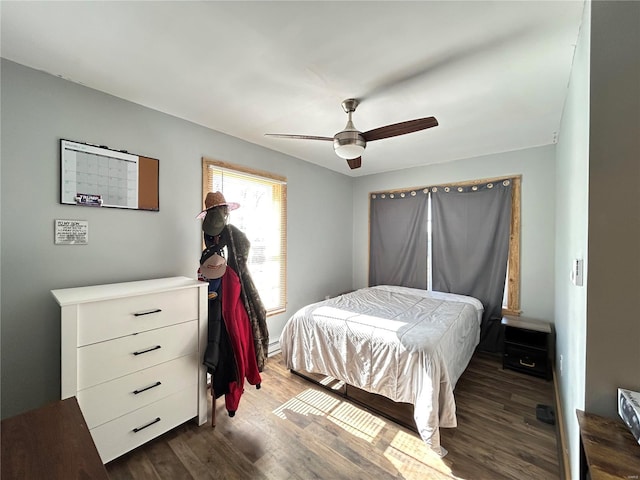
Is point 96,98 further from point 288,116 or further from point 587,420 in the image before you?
point 587,420

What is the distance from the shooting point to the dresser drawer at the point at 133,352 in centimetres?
147

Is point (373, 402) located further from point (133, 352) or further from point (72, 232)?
point (72, 232)

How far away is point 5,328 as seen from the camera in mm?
1569

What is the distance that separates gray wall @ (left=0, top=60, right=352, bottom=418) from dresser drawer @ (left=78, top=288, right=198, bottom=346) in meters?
0.52

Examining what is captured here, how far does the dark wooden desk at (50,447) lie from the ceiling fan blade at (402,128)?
2.05 m

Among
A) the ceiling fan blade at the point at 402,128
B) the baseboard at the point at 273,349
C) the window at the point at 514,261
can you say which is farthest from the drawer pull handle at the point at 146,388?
the window at the point at 514,261

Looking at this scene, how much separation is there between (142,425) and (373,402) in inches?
66.5

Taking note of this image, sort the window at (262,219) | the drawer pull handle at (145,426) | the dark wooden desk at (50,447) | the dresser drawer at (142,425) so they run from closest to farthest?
the dark wooden desk at (50,447)
the dresser drawer at (142,425)
the drawer pull handle at (145,426)
the window at (262,219)

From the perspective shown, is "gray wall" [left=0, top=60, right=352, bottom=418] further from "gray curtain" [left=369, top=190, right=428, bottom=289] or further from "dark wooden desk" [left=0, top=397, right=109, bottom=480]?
"gray curtain" [left=369, top=190, right=428, bottom=289]

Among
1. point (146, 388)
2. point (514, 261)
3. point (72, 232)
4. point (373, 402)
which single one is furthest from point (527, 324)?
point (72, 232)

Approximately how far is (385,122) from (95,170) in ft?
7.58

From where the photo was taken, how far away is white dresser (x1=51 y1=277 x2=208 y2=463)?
145 centimetres

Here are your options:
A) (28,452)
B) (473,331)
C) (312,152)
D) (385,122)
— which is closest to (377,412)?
(473,331)

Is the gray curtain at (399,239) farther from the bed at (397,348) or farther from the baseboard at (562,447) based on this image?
the baseboard at (562,447)
